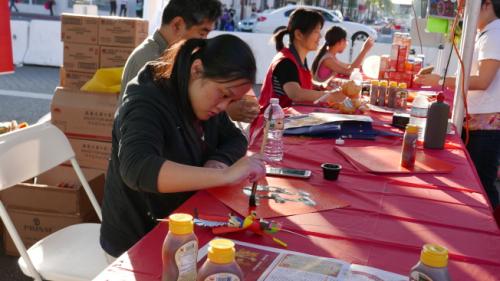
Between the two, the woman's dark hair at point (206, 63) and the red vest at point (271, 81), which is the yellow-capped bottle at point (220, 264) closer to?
the woman's dark hair at point (206, 63)

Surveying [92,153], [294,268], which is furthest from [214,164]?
[92,153]

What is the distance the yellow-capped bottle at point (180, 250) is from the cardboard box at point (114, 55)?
9.19 feet

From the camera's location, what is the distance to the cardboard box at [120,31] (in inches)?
137

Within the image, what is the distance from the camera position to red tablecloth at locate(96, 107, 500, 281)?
1123 mm

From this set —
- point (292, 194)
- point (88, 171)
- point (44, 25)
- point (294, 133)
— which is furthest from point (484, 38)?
point (44, 25)

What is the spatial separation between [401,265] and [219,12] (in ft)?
4.72

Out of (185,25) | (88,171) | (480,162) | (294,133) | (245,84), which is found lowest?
(88,171)

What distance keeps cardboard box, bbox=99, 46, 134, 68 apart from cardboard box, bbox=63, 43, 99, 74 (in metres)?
0.05

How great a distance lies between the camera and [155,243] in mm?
1139

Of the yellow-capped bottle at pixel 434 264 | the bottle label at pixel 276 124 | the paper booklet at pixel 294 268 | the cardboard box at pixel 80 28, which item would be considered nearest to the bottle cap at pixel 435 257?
the yellow-capped bottle at pixel 434 264

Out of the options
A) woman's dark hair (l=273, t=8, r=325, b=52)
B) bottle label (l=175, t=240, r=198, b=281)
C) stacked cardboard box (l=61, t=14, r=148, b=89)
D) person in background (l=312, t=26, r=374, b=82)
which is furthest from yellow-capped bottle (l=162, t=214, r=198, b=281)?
person in background (l=312, t=26, r=374, b=82)

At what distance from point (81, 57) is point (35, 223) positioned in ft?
4.13

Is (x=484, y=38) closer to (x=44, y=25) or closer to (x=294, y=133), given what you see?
(x=294, y=133)

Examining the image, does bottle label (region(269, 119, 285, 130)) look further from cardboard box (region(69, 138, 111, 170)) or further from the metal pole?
cardboard box (region(69, 138, 111, 170))
